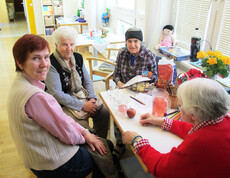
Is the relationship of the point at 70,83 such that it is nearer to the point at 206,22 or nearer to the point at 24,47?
the point at 24,47

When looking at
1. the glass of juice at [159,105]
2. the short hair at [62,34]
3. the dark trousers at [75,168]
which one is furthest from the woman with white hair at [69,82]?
the glass of juice at [159,105]

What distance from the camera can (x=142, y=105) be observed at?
1524 mm

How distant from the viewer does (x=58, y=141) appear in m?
1.21

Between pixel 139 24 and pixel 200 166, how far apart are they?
3159 millimetres

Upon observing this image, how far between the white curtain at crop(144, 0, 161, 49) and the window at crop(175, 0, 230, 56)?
0.95ft

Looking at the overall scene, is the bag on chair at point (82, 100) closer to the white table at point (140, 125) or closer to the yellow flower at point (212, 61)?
the white table at point (140, 125)

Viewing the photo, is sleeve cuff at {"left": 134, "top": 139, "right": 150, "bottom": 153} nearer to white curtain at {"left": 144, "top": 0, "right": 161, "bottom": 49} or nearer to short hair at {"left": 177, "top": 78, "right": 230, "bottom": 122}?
short hair at {"left": 177, "top": 78, "right": 230, "bottom": 122}

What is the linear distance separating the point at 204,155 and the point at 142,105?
0.72m

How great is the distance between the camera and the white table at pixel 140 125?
1.13m

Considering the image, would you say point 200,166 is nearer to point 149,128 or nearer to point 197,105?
point 197,105

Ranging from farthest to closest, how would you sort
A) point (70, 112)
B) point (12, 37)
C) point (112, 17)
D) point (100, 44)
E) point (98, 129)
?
point (12, 37)
point (112, 17)
point (100, 44)
point (98, 129)
point (70, 112)

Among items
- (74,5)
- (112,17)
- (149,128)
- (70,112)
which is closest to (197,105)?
(149,128)

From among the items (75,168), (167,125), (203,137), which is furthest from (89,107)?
(203,137)

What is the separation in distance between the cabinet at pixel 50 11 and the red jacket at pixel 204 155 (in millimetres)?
7566
